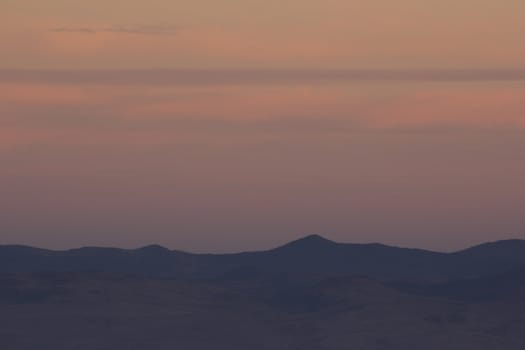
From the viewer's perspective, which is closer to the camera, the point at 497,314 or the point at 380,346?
the point at 380,346

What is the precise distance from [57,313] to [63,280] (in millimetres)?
16724

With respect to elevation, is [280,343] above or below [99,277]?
below

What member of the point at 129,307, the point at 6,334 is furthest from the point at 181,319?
the point at 6,334

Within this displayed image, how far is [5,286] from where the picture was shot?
17000 centimetres

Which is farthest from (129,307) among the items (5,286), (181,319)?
(5,286)

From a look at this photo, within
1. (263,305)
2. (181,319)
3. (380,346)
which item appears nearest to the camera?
(380,346)

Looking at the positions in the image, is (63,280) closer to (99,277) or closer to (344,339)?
(99,277)

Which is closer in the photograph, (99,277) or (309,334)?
(309,334)

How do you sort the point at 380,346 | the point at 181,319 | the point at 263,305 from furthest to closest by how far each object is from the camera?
the point at 263,305 < the point at 181,319 < the point at 380,346

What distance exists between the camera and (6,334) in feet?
478

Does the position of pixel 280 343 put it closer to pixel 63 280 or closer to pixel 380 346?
pixel 380 346

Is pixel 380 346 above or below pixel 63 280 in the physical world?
below

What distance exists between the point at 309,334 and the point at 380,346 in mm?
9402

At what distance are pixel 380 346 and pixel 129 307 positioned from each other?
31.3m
